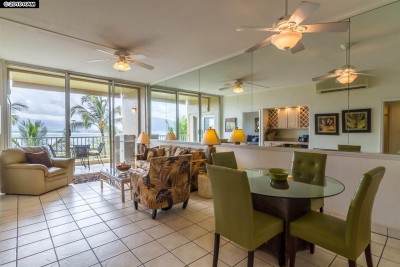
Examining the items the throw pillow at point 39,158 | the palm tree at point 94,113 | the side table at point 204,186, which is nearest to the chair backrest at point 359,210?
the side table at point 204,186

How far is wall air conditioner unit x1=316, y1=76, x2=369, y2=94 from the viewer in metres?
2.84

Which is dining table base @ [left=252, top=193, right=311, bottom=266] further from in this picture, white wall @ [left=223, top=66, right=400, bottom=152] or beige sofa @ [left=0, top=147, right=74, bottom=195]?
beige sofa @ [left=0, top=147, right=74, bottom=195]

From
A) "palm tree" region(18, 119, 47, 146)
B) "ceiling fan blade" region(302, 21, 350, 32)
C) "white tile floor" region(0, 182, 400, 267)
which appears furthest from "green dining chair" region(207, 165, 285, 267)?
"palm tree" region(18, 119, 47, 146)

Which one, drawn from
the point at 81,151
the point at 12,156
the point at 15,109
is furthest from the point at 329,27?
the point at 81,151

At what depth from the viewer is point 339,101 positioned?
10.1 ft

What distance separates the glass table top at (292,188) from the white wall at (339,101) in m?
1.07

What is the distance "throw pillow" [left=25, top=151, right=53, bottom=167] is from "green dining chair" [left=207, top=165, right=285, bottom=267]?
422 cm

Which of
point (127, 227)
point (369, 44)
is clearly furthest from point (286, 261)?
point (369, 44)

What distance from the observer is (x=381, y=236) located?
7.93 ft

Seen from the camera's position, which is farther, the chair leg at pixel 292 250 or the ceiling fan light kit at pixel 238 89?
the ceiling fan light kit at pixel 238 89

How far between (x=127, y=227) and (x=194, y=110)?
3.91m

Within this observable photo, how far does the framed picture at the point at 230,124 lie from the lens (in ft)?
15.5

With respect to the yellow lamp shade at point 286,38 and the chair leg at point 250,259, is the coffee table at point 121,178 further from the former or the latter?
the yellow lamp shade at point 286,38

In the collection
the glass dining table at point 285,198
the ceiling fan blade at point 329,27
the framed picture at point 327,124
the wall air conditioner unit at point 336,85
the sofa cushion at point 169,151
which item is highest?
the ceiling fan blade at point 329,27
